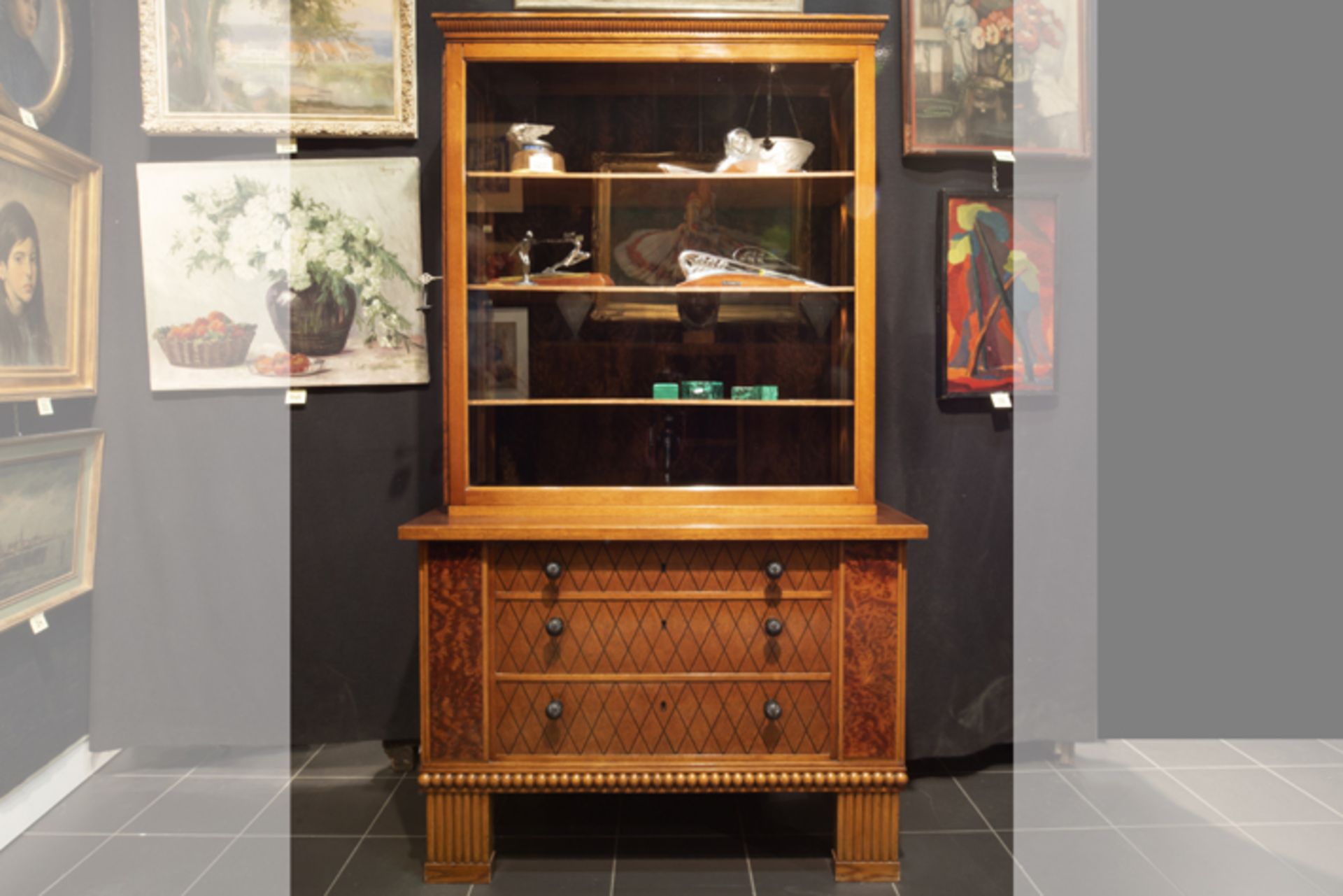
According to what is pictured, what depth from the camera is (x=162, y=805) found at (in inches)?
97.1

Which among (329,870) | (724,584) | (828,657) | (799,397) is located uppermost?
(799,397)

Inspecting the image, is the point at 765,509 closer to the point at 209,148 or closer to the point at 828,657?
the point at 828,657

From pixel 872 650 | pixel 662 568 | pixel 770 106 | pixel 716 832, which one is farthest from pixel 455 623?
pixel 770 106

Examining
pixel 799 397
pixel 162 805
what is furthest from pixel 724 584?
pixel 162 805

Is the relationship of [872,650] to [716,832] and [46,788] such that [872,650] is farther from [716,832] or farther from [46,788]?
[46,788]

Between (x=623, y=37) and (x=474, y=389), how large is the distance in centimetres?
103

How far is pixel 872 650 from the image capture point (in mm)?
2131

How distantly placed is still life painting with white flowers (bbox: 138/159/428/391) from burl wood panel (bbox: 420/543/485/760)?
2.66 feet

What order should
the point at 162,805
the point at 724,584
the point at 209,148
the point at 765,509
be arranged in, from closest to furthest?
the point at 724,584
the point at 765,509
the point at 162,805
the point at 209,148

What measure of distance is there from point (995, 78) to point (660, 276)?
1.27 m

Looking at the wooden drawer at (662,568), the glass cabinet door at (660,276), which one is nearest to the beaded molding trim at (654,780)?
the wooden drawer at (662,568)

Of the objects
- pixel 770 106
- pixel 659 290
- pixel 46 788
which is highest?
pixel 770 106

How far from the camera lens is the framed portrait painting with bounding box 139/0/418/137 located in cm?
261

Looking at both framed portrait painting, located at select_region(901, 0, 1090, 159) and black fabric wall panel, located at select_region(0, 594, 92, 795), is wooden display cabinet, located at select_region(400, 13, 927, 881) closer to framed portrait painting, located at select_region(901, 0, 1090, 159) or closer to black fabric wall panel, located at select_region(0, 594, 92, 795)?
framed portrait painting, located at select_region(901, 0, 1090, 159)
